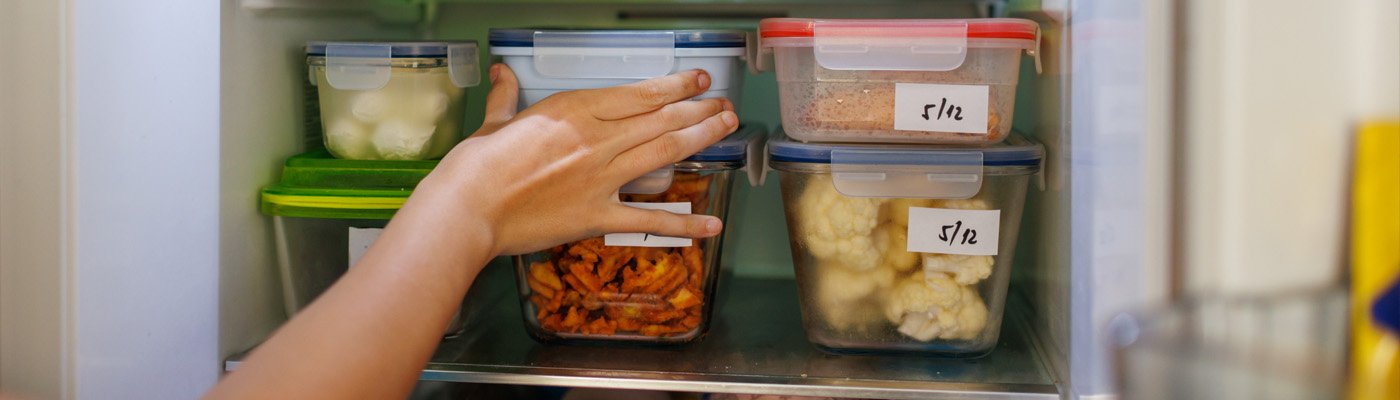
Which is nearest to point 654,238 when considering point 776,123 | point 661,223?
point 661,223

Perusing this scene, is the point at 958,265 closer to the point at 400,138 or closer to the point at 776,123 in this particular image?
the point at 776,123

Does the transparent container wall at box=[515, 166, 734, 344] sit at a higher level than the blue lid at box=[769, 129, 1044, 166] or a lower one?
lower

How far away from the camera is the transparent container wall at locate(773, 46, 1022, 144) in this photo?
1.13m

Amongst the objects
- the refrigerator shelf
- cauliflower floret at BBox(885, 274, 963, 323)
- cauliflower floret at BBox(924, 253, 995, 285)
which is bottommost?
the refrigerator shelf

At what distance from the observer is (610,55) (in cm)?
120

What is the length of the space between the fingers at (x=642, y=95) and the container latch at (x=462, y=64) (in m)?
0.24

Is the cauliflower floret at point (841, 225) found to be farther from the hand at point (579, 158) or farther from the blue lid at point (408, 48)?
the blue lid at point (408, 48)

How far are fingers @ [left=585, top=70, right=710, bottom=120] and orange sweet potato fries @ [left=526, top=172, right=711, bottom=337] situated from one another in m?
0.10

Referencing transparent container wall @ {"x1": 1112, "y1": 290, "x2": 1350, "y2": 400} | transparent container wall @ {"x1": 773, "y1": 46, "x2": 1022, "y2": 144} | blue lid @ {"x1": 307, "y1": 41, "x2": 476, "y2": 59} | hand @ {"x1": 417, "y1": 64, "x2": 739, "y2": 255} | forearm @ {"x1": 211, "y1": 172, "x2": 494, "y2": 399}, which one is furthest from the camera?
blue lid @ {"x1": 307, "y1": 41, "x2": 476, "y2": 59}

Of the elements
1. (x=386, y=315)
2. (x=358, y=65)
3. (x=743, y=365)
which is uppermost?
(x=358, y=65)

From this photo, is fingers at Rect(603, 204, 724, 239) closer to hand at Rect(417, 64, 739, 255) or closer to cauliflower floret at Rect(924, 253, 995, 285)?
hand at Rect(417, 64, 739, 255)

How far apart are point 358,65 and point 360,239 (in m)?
0.19

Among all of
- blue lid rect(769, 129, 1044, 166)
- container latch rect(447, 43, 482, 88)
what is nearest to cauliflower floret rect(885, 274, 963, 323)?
blue lid rect(769, 129, 1044, 166)

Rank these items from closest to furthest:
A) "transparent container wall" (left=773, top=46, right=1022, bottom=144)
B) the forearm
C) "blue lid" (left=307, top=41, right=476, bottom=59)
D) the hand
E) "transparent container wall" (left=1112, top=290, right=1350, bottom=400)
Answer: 1. "transparent container wall" (left=1112, top=290, right=1350, bottom=400)
2. the forearm
3. the hand
4. "transparent container wall" (left=773, top=46, right=1022, bottom=144)
5. "blue lid" (left=307, top=41, right=476, bottom=59)
